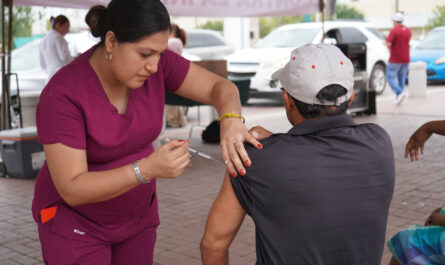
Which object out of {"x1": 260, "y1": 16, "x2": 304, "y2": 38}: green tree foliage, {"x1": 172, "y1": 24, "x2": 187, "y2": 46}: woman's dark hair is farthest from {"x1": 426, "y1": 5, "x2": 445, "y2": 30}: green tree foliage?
{"x1": 172, "y1": 24, "x2": 187, "y2": 46}: woman's dark hair

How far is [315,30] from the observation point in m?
14.2

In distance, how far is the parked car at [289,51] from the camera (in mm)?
13250

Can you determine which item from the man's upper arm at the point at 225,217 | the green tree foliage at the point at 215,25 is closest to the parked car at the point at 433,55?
the man's upper arm at the point at 225,217

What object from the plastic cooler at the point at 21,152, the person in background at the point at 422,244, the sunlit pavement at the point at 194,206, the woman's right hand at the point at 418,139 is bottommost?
the sunlit pavement at the point at 194,206

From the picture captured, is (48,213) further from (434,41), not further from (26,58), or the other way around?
(434,41)

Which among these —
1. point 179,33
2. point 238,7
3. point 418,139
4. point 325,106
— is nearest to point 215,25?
point 179,33

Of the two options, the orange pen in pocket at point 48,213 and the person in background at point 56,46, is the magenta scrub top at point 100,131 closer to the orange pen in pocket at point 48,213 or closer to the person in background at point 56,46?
the orange pen in pocket at point 48,213

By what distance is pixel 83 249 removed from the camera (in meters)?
2.21

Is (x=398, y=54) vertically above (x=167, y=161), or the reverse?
(x=167, y=161)

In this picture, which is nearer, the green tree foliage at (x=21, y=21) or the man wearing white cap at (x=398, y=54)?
the man wearing white cap at (x=398, y=54)

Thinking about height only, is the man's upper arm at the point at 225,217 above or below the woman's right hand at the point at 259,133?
below

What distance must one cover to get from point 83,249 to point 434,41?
18.1m

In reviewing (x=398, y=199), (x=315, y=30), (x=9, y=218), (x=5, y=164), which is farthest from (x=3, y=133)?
(x=315, y=30)

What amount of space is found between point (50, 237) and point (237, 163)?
32.5 inches
